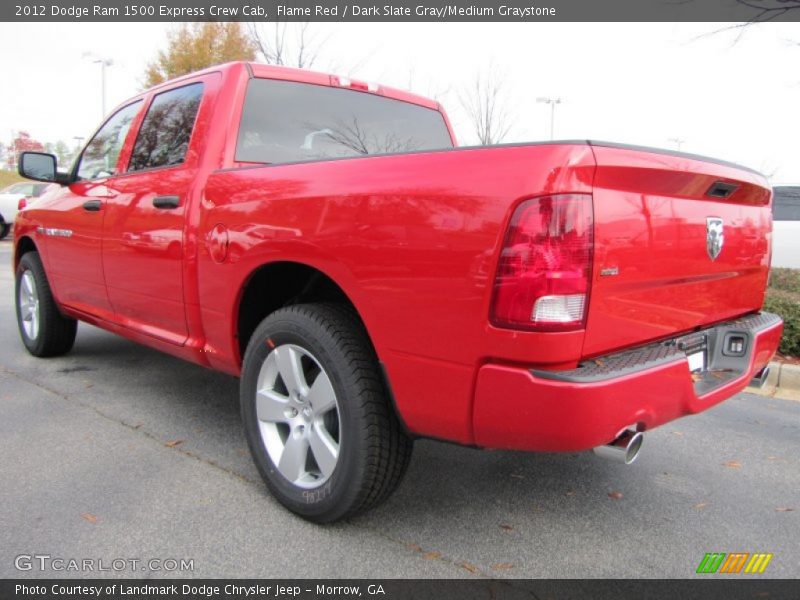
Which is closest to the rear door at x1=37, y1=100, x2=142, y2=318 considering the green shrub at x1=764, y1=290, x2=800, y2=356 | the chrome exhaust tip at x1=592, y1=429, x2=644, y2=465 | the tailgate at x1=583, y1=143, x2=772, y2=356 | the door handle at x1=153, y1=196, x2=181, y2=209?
the door handle at x1=153, y1=196, x2=181, y2=209

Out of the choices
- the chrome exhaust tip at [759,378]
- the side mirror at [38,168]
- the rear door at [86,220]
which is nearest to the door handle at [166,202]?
the rear door at [86,220]

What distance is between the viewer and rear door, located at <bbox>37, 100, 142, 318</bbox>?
148 inches

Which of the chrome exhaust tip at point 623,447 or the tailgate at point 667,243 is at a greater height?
the tailgate at point 667,243

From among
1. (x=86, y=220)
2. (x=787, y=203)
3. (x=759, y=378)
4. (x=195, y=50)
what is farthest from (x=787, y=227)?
(x=195, y=50)

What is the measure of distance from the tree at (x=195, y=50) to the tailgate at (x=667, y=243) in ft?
62.6

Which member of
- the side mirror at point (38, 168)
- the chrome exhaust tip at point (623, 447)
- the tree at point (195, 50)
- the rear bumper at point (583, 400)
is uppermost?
the tree at point (195, 50)

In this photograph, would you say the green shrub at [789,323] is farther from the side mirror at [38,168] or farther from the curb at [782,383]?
the side mirror at [38,168]

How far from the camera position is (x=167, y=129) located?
3426 mm

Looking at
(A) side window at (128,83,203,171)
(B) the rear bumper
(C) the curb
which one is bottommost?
(C) the curb

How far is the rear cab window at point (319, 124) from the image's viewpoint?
10.2 ft

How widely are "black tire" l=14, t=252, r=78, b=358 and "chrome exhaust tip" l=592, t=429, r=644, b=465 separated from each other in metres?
4.18

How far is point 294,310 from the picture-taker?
2.45 meters

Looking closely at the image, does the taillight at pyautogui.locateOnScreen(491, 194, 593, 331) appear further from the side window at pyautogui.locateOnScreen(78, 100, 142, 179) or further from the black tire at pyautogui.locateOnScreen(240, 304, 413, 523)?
the side window at pyautogui.locateOnScreen(78, 100, 142, 179)
